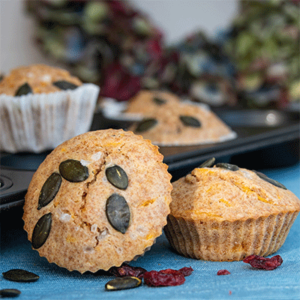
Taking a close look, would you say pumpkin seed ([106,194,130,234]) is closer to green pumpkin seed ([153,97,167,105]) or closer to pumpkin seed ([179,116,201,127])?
pumpkin seed ([179,116,201,127])

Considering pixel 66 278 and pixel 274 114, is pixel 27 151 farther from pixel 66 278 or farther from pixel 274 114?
pixel 274 114

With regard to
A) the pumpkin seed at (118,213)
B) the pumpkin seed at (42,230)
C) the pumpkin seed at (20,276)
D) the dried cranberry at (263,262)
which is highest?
the pumpkin seed at (118,213)

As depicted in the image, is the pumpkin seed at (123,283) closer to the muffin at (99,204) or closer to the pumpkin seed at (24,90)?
the muffin at (99,204)

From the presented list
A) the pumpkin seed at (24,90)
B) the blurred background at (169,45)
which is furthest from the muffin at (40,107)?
the blurred background at (169,45)

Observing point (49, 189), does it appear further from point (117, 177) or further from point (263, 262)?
point (263, 262)

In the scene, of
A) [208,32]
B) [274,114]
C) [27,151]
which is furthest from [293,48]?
[27,151]

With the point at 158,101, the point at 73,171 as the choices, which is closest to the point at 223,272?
the point at 73,171

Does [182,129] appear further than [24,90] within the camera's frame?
Yes
